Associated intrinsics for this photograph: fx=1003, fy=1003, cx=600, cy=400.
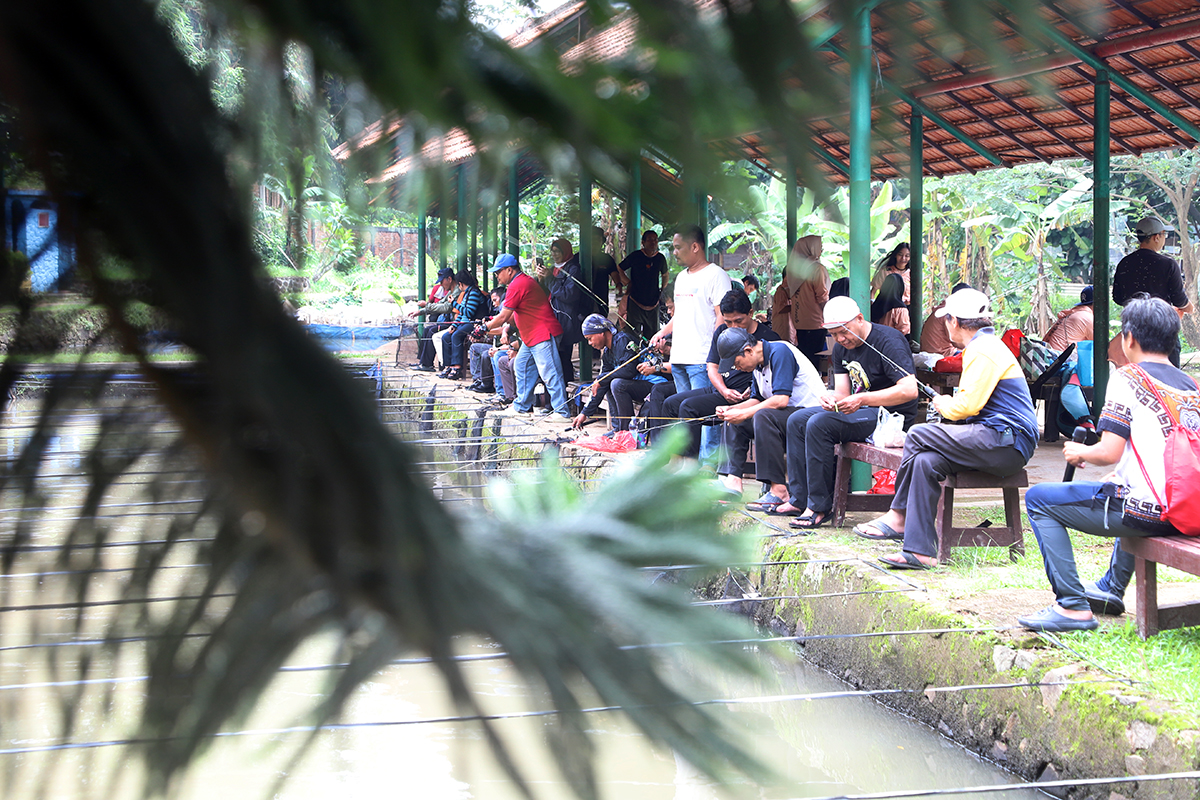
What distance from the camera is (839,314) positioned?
5293mm

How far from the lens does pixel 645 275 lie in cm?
909

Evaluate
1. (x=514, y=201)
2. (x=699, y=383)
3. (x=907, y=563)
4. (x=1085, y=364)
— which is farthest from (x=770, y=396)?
(x=1085, y=364)

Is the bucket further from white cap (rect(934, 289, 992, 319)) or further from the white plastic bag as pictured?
white cap (rect(934, 289, 992, 319))

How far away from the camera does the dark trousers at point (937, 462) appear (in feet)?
14.9

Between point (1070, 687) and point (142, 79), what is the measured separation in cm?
328

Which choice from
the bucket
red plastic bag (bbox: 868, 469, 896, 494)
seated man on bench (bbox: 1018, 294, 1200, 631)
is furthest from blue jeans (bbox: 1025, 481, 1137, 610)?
the bucket

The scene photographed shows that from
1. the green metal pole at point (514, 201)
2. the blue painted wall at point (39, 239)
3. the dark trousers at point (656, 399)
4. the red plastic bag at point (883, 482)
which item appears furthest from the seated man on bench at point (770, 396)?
the blue painted wall at point (39, 239)

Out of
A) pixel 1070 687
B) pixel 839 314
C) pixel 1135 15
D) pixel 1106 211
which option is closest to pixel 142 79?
pixel 1070 687

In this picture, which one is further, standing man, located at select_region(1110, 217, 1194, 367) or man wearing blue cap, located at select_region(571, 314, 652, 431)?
man wearing blue cap, located at select_region(571, 314, 652, 431)

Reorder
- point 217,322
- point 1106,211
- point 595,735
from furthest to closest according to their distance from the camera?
point 1106,211 → point 595,735 → point 217,322

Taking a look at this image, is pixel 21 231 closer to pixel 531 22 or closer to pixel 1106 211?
pixel 531 22

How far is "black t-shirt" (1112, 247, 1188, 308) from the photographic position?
22.7 ft

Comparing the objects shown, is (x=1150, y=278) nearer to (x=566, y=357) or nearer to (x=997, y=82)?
(x=566, y=357)

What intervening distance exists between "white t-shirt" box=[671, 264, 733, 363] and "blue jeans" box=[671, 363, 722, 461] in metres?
0.07
